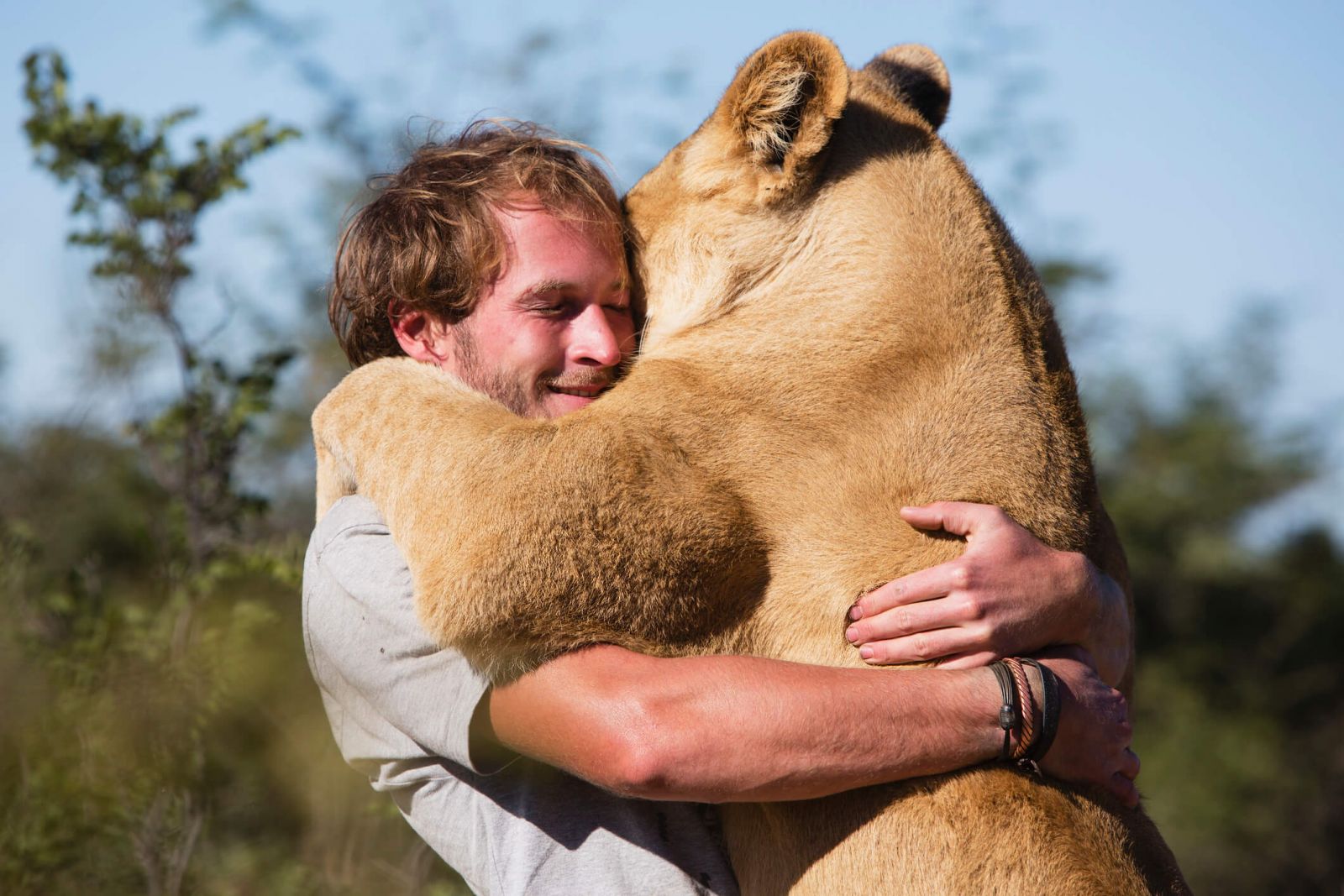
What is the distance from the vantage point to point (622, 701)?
2.34 m

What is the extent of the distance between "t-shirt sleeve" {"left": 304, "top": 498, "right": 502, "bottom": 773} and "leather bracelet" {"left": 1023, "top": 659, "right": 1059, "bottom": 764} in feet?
3.68

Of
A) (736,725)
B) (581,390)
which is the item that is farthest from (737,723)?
(581,390)

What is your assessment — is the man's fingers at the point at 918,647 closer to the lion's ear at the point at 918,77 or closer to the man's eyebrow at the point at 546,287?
the man's eyebrow at the point at 546,287

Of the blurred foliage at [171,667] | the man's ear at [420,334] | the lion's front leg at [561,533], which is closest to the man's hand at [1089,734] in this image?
the lion's front leg at [561,533]

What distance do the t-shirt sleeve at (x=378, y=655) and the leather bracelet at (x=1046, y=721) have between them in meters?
1.12

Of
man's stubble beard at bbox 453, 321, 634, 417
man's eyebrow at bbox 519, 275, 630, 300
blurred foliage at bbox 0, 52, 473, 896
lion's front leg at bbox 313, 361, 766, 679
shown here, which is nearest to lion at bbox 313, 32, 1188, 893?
lion's front leg at bbox 313, 361, 766, 679

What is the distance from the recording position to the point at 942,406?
8.98 feet

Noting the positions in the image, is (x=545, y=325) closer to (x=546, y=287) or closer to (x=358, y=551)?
(x=546, y=287)

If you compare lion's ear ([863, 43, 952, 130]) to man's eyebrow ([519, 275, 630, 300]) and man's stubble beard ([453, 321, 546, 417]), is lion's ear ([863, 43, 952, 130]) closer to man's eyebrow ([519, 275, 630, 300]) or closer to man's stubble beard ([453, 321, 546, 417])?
man's eyebrow ([519, 275, 630, 300])

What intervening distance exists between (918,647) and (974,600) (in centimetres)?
15

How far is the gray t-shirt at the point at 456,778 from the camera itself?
2488 mm

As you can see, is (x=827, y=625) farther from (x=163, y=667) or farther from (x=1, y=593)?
(x=1, y=593)

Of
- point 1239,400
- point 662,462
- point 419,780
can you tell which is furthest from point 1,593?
point 1239,400

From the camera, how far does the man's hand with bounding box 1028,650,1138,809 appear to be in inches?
99.5
